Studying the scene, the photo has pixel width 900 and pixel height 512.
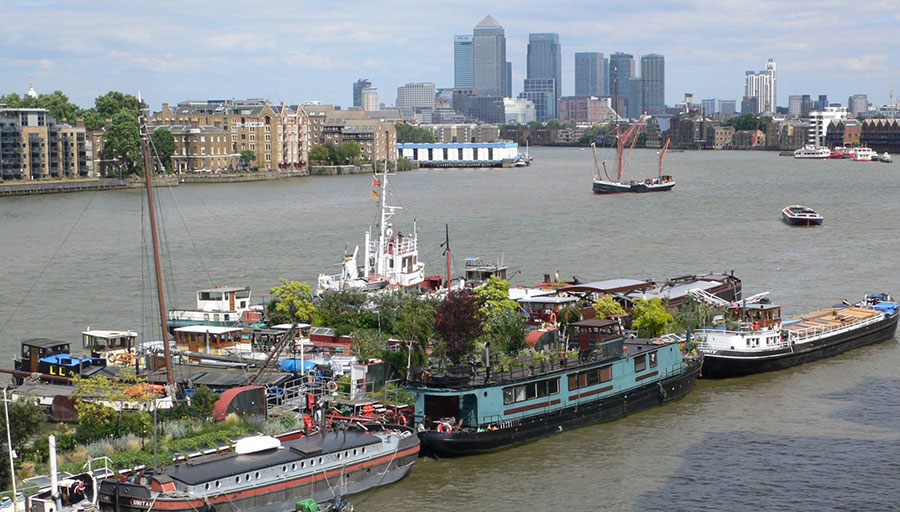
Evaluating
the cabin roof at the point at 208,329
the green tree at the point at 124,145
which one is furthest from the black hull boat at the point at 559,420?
the green tree at the point at 124,145

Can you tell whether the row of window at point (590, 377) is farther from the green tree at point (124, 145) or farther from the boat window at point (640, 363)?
the green tree at point (124, 145)

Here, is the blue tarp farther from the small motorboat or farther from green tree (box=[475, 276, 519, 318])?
the small motorboat

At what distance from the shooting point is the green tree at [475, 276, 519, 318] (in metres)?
19.0

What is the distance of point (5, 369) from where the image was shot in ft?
58.9

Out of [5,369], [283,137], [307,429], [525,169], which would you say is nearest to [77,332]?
[5,369]

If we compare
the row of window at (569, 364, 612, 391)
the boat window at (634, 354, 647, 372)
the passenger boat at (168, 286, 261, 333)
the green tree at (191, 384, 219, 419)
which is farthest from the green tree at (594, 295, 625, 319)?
Result: the green tree at (191, 384, 219, 419)

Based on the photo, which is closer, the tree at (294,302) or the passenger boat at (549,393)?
the passenger boat at (549,393)

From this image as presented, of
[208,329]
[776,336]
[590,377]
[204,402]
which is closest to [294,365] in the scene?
[208,329]

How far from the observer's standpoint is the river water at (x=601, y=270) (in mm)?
13242

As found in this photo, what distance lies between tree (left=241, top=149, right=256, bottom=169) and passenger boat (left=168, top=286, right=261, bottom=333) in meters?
57.9

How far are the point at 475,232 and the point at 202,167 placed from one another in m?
41.0

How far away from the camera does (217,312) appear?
65.9 feet

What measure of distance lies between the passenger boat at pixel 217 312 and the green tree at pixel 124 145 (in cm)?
5129

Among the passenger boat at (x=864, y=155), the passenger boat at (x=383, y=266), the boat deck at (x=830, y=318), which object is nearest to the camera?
the boat deck at (x=830, y=318)
